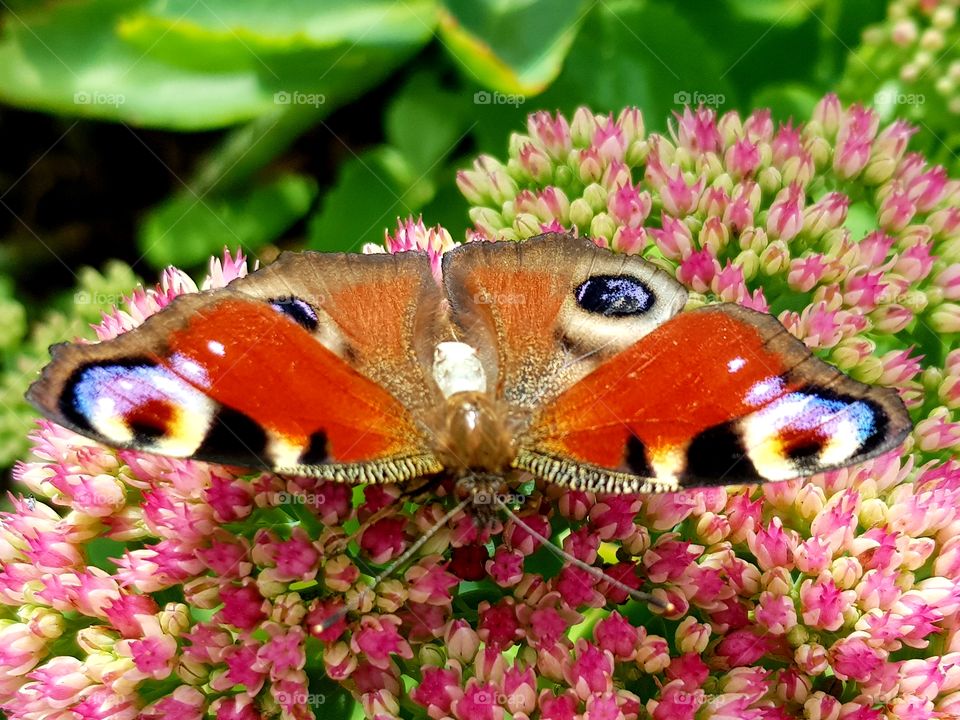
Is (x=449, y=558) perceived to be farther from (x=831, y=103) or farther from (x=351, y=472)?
(x=831, y=103)

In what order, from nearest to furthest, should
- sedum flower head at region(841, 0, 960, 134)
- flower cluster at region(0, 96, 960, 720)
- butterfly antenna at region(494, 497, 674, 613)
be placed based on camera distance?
butterfly antenna at region(494, 497, 674, 613)
flower cluster at region(0, 96, 960, 720)
sedum flower head at region(841, 0, 960, 134)

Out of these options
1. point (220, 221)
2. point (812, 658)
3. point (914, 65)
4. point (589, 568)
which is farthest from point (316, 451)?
point (914, 65)

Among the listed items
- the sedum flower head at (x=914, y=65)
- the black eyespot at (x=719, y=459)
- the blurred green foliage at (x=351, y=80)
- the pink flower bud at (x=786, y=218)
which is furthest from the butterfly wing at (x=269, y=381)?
the sedum flower head at (x=914, y=65)

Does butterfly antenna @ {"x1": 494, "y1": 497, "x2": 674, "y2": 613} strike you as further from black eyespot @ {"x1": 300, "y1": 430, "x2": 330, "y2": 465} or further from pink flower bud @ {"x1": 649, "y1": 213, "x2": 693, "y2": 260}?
pink flower bud @ {"x1": 649, "y1": 213, "x2": 693, "y2": 260}

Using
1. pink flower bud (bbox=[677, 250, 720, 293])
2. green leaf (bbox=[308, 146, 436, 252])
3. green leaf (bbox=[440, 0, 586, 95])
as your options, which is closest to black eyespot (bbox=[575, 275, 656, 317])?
pink flower bud (bbox=[677, 250, 720, 293])

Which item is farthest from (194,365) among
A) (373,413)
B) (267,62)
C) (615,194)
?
(267,62)

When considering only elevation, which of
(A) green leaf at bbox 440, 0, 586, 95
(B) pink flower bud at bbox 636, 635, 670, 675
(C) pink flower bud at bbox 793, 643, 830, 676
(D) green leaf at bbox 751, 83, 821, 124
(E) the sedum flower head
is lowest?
(B) pink flower bud at bbox 636, 635, 670, 675

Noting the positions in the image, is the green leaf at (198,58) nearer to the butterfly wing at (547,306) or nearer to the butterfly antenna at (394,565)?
the butterfly wing at (547,306)
